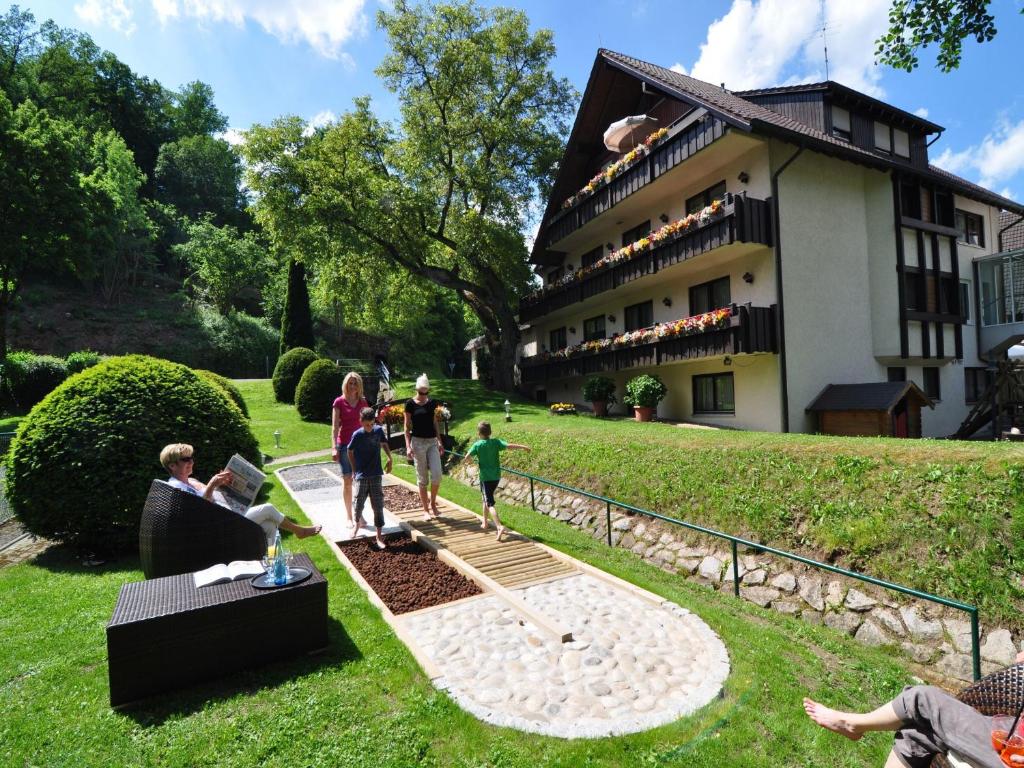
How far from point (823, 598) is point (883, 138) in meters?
17.6

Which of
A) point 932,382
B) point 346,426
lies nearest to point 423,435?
point 346,426

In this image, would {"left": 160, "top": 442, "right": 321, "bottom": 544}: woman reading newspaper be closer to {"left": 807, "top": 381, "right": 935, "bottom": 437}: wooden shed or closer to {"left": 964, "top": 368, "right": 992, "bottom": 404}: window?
{"left": 807, "top": 381, "right": 935, "bottom": 437}: wooden shed

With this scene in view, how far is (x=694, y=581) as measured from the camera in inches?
314

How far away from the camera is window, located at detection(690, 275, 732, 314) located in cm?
1664

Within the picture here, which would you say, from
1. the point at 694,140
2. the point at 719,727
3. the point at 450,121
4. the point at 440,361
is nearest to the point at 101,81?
the point at 440,361

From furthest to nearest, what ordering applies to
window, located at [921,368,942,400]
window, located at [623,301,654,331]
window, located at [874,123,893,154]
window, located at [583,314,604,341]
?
window, located at [583,314,604,341]
window, located at [623,301,654,331]
window, located at [921,368,942,400]
window, located at [874,123,893,154]

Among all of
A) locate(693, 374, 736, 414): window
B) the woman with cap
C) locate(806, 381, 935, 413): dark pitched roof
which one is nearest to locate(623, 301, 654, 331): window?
locate(693, 374, 736, 414): window

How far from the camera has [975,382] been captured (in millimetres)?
19547

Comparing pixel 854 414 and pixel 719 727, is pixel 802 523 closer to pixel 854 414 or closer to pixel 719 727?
pixel 719 727

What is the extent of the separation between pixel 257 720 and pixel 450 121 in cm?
2489

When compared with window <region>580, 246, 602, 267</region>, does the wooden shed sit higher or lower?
lower

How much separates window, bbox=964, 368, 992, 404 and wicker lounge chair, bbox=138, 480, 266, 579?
933 inches

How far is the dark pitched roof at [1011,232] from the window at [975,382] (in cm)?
556

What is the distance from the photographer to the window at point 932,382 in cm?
1783
